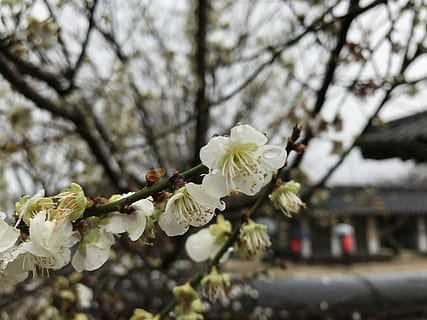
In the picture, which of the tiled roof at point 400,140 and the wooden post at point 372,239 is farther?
the wooden post at point 372,239

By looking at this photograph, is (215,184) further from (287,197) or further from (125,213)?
(287,197)

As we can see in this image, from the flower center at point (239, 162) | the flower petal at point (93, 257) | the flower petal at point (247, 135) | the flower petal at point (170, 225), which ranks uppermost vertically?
the flower petal at point (247, 135)

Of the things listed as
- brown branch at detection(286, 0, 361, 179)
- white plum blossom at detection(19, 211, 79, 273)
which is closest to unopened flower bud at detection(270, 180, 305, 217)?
white plum blossom at detection(19, 211, 79, 273)

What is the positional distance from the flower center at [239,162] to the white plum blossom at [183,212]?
0.05m

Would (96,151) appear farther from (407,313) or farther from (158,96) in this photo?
(407,313)

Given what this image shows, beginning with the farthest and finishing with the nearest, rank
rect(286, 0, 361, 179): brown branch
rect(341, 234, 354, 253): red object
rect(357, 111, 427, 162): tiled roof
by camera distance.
Result: 1. rect(341, 234, 354, 253): red object
2. rect(357, 111, 427, 162): tiled roof
3. rect(286, 0, 361, 179): brown branch

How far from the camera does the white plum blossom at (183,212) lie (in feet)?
2.08

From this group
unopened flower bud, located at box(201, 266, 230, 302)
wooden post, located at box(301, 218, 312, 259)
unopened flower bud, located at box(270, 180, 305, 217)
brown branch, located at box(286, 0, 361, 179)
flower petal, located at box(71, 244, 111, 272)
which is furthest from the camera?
wooden post, located at box(301, 218, 312, 259)

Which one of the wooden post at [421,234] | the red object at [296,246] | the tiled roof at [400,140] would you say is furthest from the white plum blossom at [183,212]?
the wooden post at [421,234]

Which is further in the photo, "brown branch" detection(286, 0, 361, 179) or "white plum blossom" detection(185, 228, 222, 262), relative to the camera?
"brown branch" detection(286, 0, 361, 179)

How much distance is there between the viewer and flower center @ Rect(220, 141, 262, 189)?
609mm

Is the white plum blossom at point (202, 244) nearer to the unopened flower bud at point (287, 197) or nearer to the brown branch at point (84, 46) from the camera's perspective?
the unopened flower bud at point (287, 197)

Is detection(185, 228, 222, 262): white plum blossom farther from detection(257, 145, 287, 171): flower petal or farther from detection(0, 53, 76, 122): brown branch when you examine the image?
detection(0, 53, 76, 122): brown branch

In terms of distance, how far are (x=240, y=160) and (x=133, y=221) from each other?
0.70 ft
